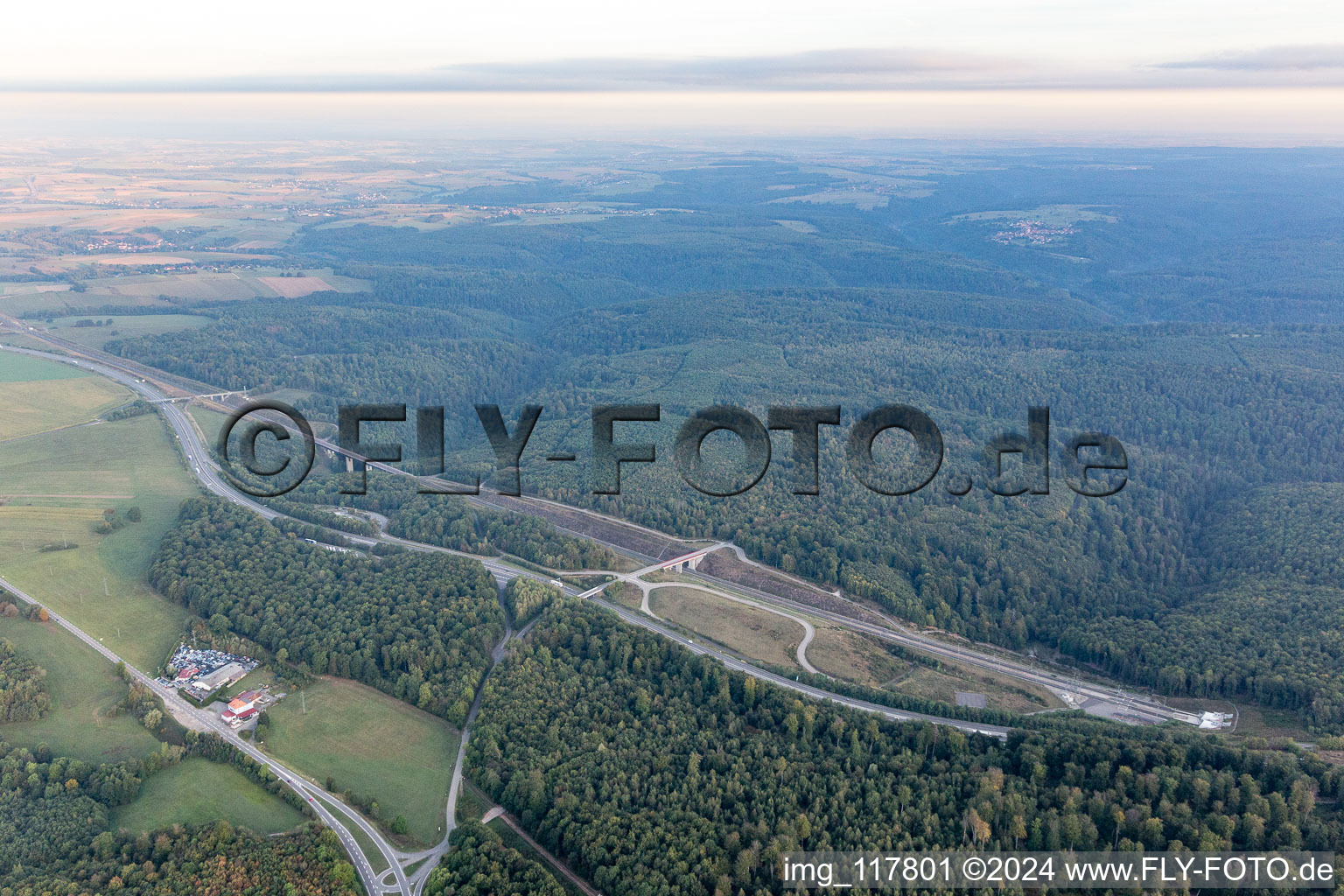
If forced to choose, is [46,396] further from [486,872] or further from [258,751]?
[486,872]

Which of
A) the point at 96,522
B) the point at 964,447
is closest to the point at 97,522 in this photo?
the point at 96,522

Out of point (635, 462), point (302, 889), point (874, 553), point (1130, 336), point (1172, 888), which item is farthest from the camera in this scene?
point (1130, 336)

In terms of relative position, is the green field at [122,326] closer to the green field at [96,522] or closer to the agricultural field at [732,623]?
the green field at [96,522]

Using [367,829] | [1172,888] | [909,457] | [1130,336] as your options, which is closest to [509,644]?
[367,829]

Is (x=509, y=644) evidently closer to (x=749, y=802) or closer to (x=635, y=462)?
(x=749, y=802)

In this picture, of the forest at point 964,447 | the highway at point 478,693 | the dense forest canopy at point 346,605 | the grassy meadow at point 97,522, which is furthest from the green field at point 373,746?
the forest at point 964,447

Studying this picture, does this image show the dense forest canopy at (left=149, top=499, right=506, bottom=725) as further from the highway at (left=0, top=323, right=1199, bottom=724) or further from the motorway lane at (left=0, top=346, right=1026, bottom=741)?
the highway at (left=0, top=323, right=1199, bottom=724)
